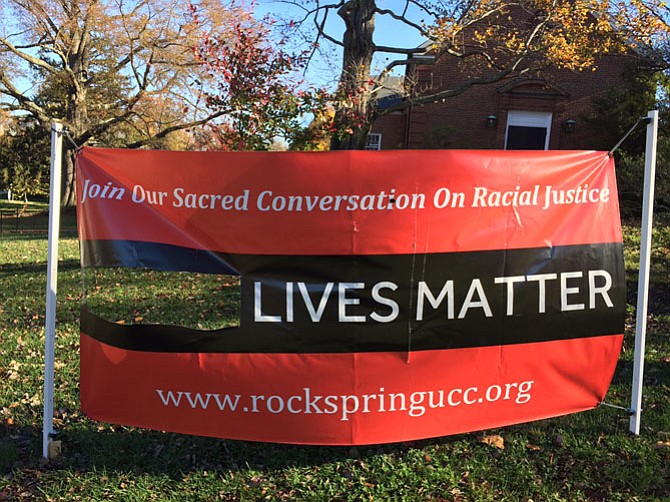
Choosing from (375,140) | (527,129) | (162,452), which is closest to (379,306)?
(162,452)

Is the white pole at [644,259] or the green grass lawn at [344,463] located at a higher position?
the white pole at [644,259]

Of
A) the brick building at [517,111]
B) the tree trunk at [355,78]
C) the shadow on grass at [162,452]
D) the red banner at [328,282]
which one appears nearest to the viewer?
the red banner at [328,282]

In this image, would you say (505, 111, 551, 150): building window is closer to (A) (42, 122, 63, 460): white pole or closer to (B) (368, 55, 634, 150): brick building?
(B) (368, 55, 634, 150): brick building

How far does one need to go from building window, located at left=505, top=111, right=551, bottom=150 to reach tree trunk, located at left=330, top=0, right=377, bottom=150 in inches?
504

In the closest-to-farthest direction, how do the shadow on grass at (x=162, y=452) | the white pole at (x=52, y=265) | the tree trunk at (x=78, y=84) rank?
the white pole at (x=52, y=265)
the shadow on grass at (x=162, y=452)
the tree trunk at (x=78, y=84)

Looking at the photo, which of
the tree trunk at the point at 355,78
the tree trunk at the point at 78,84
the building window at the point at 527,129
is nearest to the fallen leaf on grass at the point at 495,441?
the tree trunk at the point at 355,78

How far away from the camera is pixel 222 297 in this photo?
8.29 meters

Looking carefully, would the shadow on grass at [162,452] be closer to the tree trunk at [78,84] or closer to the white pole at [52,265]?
the white pole at [52,265]

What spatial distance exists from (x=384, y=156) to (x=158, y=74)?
26.6 meters

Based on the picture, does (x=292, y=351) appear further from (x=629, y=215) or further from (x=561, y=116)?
(x=561, y=116)

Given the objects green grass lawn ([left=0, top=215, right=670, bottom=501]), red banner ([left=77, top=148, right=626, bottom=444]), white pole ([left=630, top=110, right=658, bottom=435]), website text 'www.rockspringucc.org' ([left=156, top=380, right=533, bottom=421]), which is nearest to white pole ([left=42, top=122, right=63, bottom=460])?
red banner ([left=77, top=148, right=626, bottom=444])

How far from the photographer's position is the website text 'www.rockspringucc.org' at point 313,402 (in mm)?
3172

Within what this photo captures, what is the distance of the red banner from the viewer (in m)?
3.13

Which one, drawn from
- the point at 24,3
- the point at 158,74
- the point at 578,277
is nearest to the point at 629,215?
the point at 578,277
